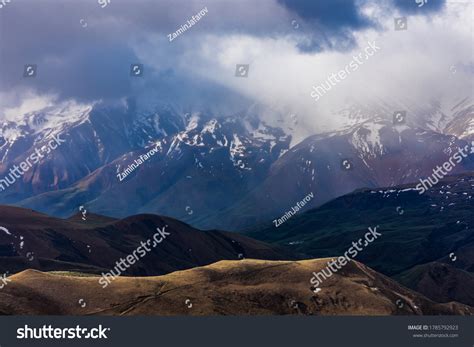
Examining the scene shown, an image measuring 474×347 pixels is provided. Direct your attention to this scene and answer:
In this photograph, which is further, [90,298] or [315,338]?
[90,298]

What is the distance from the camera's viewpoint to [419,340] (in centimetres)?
14312

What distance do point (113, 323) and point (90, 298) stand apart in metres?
47.2

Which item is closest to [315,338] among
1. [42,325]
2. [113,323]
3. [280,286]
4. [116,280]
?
[113,323]

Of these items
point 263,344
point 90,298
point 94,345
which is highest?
point 90,298

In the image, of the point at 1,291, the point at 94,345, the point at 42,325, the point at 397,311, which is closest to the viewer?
the point at 94,345

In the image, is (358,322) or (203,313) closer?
(358,322)

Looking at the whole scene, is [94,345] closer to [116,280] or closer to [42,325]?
[42,325]

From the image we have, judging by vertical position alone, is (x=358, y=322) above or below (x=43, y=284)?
below

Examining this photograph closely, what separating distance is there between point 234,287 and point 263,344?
67.4 metres

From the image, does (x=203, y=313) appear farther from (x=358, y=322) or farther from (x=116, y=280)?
(x=358, y=322)

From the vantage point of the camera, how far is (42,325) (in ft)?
435

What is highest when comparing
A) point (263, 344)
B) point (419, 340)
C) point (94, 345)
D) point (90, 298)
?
point (90, 298)

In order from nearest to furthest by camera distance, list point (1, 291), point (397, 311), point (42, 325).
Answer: point (42, 325) < point (1, 291) < point (397, 311)

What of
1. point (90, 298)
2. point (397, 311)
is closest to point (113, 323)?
point (90, 298)
